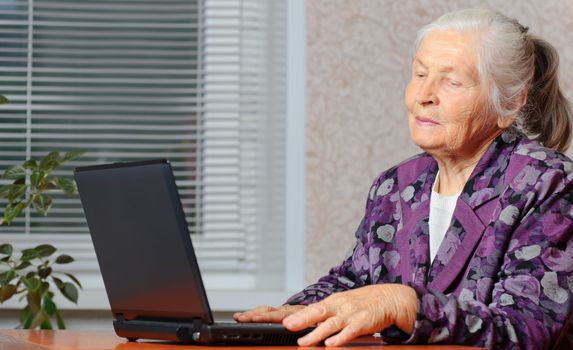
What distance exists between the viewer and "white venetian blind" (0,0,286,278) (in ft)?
11.3

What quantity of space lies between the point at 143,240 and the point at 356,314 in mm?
348

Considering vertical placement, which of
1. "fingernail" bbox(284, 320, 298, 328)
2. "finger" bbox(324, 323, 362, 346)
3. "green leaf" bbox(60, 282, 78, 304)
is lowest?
"green leaf" bbox(60, 282, 78, 304)

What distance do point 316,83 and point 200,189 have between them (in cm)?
56

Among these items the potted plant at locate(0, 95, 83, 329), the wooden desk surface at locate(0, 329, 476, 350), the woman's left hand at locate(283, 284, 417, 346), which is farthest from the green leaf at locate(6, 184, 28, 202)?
the woman's left hand at locate(283, 284, 417, 346)

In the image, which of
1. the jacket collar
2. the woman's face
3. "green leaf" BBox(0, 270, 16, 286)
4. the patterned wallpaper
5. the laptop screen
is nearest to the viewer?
the laptop screen

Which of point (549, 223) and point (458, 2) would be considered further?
point (458, 2)

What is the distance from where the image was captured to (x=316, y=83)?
3248 mm

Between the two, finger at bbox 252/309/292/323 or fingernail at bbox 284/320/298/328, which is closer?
fingernail at bbox 284/320/298/328

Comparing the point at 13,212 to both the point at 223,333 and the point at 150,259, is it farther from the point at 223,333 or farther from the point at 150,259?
the point at 223,333

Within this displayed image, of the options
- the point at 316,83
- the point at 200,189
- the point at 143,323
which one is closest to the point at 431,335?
the point at 143,323

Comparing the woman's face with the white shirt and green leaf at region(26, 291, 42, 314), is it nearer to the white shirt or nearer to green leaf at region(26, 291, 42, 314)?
the white shirt

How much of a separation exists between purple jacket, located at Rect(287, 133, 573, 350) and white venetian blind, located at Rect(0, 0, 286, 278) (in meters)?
1.16

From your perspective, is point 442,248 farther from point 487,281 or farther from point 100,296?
point 100,296

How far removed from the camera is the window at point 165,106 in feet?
11.2
